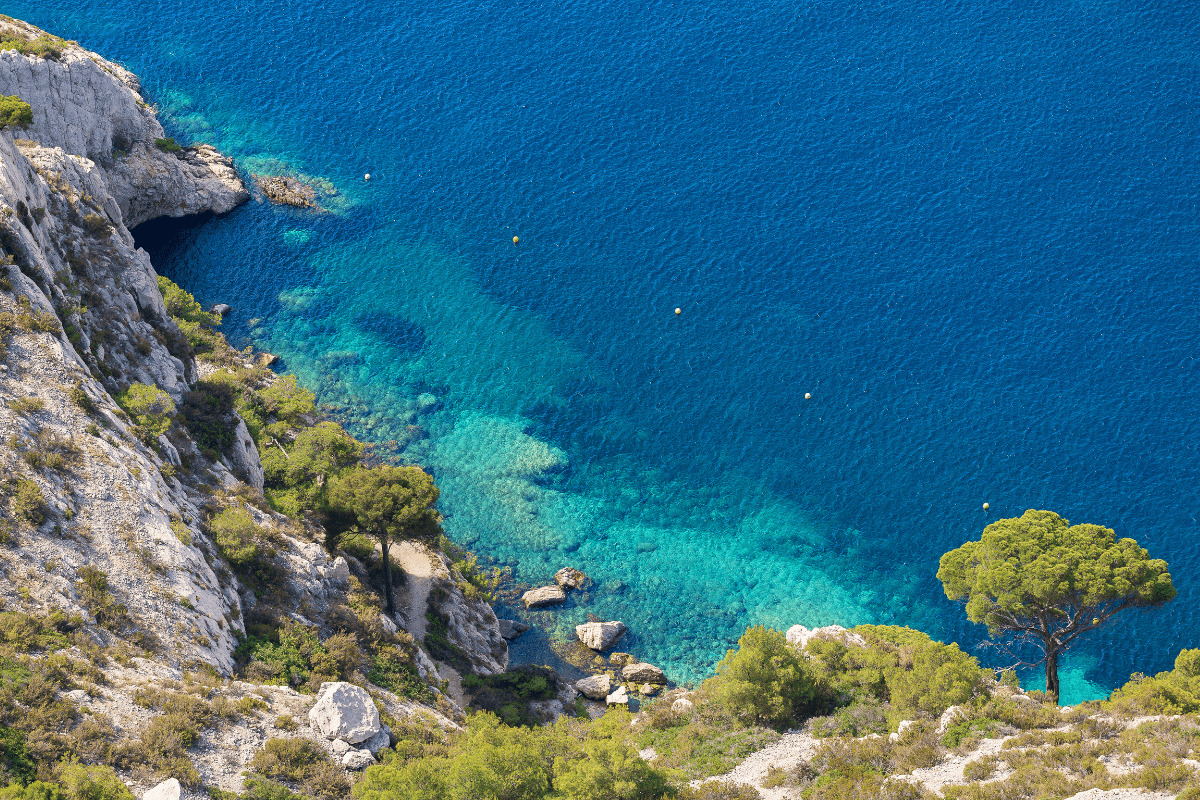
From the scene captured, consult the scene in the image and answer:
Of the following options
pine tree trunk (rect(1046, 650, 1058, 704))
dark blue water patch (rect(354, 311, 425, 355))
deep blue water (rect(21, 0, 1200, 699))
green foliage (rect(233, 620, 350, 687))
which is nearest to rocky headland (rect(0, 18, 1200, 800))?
green foliage (rect(233, 620, 350, 687))

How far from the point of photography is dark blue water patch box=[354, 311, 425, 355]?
296ft

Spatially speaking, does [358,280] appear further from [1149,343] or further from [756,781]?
[1149,343]

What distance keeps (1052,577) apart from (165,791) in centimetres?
4400

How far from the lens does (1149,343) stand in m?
89.4

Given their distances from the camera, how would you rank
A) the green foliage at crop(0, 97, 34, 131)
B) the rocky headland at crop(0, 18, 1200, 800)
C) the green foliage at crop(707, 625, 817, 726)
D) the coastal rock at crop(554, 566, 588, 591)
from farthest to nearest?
the coastal rock at crop(554, 566, 588, 591), the green foliage at crop(0, 97, 34, 131), the green foliage at crop(707, 625, 817, 726), the rocky headland at crop(0, 18, 1200, 800)

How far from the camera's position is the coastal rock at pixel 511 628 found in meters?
67.4

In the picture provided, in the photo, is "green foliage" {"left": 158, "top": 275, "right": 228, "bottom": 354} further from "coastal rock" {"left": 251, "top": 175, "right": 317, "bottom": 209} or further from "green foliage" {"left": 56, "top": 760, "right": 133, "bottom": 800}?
"green foliage" {"left": 56, "top": 760, "right": 133, "bottom": 800}

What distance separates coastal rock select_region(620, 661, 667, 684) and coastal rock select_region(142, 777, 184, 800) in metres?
34.9

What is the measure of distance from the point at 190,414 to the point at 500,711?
89.0 ft

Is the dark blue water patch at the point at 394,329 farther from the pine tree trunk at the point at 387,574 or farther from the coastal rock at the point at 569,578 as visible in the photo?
the pine tree trunk at the point at 387,574

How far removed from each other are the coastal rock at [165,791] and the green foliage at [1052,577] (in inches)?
1642

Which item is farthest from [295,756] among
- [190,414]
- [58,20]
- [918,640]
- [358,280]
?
[58,20]

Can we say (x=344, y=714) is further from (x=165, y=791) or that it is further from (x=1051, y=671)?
(x=1051, y=671)

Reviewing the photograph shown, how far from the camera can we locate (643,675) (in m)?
65.2
